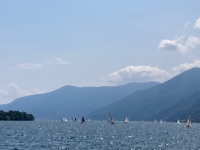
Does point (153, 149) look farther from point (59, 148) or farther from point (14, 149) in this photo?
point (14, 149)

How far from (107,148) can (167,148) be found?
14.2m

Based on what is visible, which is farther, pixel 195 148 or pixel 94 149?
pixel 195 148

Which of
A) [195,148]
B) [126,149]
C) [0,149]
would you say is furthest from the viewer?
[195,148]

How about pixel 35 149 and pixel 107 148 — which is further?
pixel 107 148

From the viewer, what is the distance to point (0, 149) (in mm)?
87000

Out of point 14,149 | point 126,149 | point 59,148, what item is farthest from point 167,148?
point 14,149

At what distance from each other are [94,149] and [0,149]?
19.5 m

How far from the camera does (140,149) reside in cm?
9481

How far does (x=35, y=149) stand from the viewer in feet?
291

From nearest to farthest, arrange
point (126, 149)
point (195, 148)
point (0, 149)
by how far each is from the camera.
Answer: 1. point (0, 149)
2. point (126, 149)
3. point (195, 148)

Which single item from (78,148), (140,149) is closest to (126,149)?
(140,149)

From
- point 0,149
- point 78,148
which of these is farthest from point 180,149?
point 0,149

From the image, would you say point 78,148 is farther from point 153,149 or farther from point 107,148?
point 153,149

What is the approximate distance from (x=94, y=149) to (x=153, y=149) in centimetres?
1319
